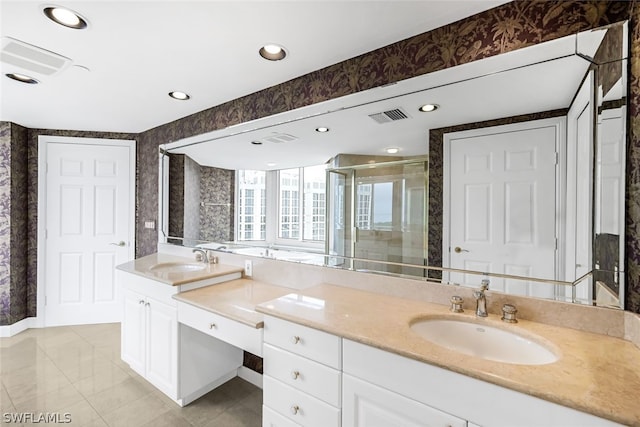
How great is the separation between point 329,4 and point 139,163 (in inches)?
127

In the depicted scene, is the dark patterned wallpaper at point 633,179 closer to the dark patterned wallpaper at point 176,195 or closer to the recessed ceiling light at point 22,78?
the dark patterned wallpaper at point 176,195

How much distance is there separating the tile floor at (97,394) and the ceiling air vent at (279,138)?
6.30ft

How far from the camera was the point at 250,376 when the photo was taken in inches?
93.6

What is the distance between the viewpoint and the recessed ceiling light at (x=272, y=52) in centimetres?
167

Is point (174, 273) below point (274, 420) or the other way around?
the other way around

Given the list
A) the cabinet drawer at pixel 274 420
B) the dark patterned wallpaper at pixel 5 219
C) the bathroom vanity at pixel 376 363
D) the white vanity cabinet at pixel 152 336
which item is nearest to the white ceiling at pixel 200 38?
the dark patterned wallpaper at pixel 5 219

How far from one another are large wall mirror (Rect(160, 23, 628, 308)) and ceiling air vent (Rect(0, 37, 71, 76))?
1.23 meters

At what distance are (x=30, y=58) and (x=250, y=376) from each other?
2.62 m

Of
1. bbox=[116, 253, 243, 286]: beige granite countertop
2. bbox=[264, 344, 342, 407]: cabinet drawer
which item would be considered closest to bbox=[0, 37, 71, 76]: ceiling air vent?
bbox=[116, 253, 243, 286]: beige granite countertop

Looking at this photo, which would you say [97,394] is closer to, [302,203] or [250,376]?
[250,376]

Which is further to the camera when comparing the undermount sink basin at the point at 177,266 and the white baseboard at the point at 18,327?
the white baseboard at the point at 18,327

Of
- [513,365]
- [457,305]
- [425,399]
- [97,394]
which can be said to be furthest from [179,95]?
[513,365]

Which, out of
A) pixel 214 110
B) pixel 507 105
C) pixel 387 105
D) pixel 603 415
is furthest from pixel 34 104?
pixel 603 415

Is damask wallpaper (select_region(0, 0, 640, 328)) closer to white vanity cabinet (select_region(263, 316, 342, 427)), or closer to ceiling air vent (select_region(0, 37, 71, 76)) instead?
ceiling air vent (select_region(0, 37, 71, 76))
